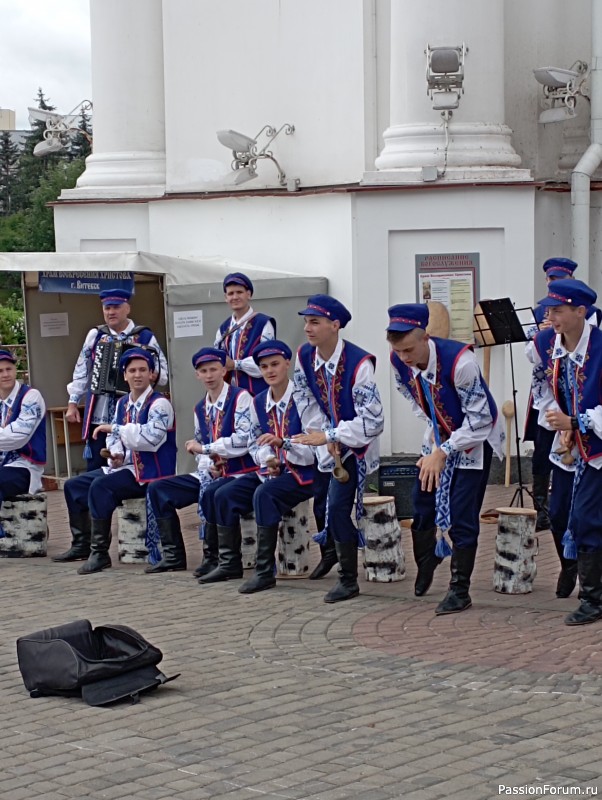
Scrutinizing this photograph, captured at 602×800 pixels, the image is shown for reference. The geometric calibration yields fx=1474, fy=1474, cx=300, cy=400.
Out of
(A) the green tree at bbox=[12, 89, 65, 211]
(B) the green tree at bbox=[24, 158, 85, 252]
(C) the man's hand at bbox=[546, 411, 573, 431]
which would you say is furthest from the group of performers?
(A) the green tree at bbox=[12, 89, 65, 211]

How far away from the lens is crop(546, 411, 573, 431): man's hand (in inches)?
309

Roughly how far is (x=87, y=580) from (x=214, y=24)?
8.18m

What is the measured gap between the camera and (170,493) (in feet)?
33.3

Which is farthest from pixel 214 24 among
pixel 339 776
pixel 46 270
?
pixel 339 776

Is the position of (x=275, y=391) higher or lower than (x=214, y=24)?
lower

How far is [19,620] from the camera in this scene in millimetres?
8742

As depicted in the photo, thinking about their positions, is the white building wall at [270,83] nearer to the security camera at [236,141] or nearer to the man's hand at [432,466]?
the security camera at [236,141]

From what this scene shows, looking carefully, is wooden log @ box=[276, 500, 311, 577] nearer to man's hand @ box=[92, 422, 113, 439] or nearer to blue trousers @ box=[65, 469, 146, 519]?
blue trousers @ box=[65, 469, 146, 519]

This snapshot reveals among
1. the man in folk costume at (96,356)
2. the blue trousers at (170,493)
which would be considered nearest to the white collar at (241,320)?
the man in folk costume at (96,356)

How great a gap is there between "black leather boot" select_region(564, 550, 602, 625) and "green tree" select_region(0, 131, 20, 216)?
64.9 metres

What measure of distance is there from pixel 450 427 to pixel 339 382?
86cm

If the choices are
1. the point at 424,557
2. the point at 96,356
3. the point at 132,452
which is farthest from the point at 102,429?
the point at 424,557

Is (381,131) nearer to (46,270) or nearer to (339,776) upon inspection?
(46,270)

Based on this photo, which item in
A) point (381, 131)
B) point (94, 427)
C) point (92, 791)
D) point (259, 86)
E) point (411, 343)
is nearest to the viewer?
point (92, 791)
